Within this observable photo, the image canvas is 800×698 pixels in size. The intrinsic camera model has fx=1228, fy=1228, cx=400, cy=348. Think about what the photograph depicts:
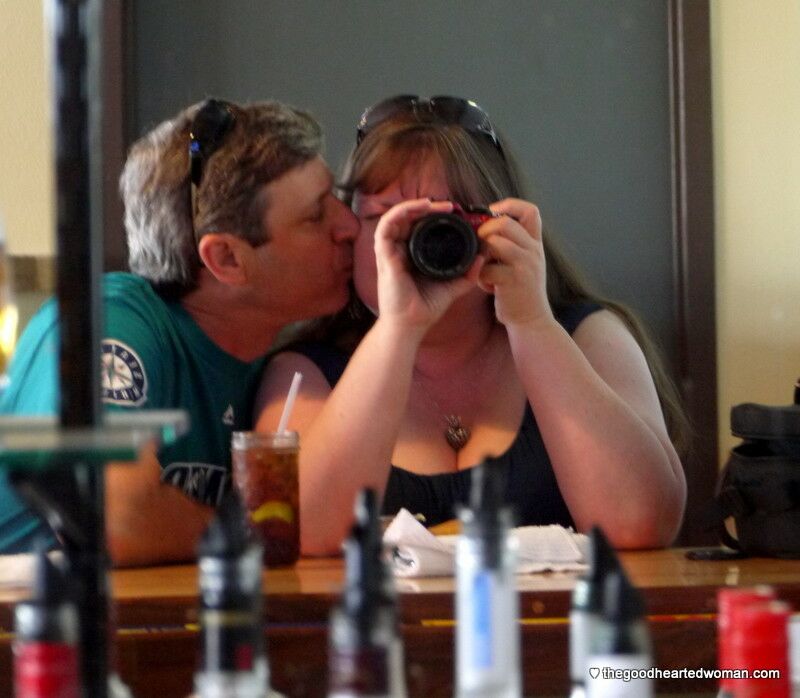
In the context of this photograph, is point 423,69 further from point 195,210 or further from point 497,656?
point 497,656

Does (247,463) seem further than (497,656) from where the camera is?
Yes

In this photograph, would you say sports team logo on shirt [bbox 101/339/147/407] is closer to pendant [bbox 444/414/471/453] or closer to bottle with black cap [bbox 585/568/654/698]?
pendant [bbox 444/414/471/453]

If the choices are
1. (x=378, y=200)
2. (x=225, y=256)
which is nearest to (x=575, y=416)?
(x=378, y=200)

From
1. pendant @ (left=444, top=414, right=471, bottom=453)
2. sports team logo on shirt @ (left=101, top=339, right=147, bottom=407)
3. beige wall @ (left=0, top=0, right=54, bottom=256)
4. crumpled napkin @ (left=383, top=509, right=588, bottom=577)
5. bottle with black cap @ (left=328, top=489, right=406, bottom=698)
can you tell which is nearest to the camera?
bottle with black cap @ (left=328, top=489, right=406, bottom=698)

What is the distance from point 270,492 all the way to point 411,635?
243 millimetres

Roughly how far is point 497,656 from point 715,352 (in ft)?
5.16

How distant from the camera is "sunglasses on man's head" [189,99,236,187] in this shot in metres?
1.40

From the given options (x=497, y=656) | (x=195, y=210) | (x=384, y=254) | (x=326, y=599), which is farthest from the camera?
(x=195, y=210)

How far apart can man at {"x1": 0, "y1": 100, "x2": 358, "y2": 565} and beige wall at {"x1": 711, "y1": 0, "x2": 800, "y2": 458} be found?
34.0 inches

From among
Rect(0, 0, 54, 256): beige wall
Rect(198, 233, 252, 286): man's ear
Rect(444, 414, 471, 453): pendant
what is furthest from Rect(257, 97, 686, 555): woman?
Rect(0, 0, 54, 256): beige wall

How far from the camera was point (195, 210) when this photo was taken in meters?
1.44

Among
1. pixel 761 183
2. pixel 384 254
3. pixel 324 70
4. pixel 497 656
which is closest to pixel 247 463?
pixel 384 254

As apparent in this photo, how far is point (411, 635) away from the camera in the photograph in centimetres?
83

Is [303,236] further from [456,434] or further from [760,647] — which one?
[760,647]
